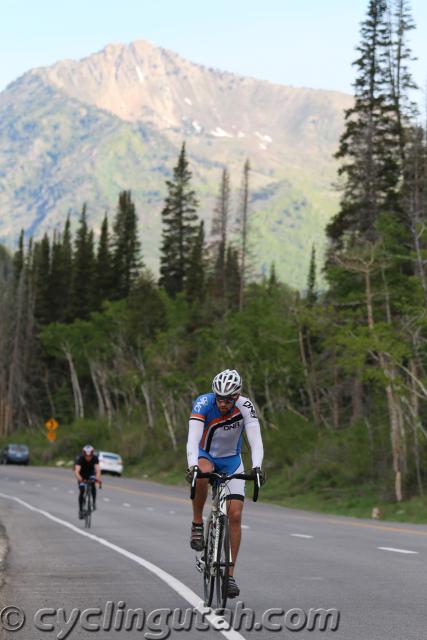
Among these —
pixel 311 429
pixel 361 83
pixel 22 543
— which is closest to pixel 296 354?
pixel 311 429

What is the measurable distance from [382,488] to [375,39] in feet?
105

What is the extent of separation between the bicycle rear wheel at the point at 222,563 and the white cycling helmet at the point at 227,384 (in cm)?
107

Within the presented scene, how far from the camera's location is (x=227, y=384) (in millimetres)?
9945

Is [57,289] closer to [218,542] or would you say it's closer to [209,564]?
[209,564]

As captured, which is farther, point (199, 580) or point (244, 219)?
point (244, 219)

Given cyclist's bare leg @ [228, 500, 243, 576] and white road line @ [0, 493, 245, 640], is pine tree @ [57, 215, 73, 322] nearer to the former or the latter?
white road line @ [0, 493, 245, 640]

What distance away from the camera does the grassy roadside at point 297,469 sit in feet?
120

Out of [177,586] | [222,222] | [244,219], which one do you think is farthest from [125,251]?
[177,586]

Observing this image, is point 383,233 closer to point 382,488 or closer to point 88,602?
point 382,488

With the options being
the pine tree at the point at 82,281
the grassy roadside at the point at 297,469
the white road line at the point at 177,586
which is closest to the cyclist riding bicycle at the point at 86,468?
the white road line at the point at 177,586

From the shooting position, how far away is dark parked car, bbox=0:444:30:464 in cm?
8000

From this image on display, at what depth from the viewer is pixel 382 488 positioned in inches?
1483

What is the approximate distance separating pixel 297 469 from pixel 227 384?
124ft

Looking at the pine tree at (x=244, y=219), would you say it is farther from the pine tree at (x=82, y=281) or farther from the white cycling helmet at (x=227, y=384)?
the white cycling helmet at (x=227, y=384)
